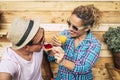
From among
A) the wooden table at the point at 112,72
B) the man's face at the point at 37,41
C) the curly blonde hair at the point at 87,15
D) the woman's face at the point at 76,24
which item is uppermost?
the curly blonde hair at the point at 87,15

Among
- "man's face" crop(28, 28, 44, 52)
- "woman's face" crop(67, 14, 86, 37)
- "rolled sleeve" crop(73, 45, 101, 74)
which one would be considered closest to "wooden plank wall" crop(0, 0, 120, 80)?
"woman's face" crop(67, 14, 86, 37)

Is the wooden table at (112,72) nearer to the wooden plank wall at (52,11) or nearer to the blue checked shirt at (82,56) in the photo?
the wooden plank wall at (52,11)

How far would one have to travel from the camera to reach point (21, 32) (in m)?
2.47

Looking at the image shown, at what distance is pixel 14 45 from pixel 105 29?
1.71m

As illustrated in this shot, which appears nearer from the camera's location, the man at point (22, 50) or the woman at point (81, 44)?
the man at point (22, 50)

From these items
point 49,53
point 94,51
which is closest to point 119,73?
point 94,51

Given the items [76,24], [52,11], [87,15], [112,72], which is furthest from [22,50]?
[112,72]

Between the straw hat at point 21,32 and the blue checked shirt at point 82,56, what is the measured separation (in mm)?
678

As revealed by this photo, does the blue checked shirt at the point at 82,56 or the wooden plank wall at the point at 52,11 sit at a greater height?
the wooden plank wall at the point at 52,11

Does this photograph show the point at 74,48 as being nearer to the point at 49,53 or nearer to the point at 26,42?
the point at 49,53

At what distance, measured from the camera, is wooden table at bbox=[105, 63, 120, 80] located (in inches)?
139

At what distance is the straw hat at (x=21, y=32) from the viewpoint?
2.46m

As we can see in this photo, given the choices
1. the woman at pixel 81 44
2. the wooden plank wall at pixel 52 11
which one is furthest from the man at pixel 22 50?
the wooden plank wall at pixel 52 11

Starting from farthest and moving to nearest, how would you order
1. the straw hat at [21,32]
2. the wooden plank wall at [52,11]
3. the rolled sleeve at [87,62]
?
the wooden plank wall at [52,11] → the rolled sleeve at [87,62] → the straw hat at [21,32]
